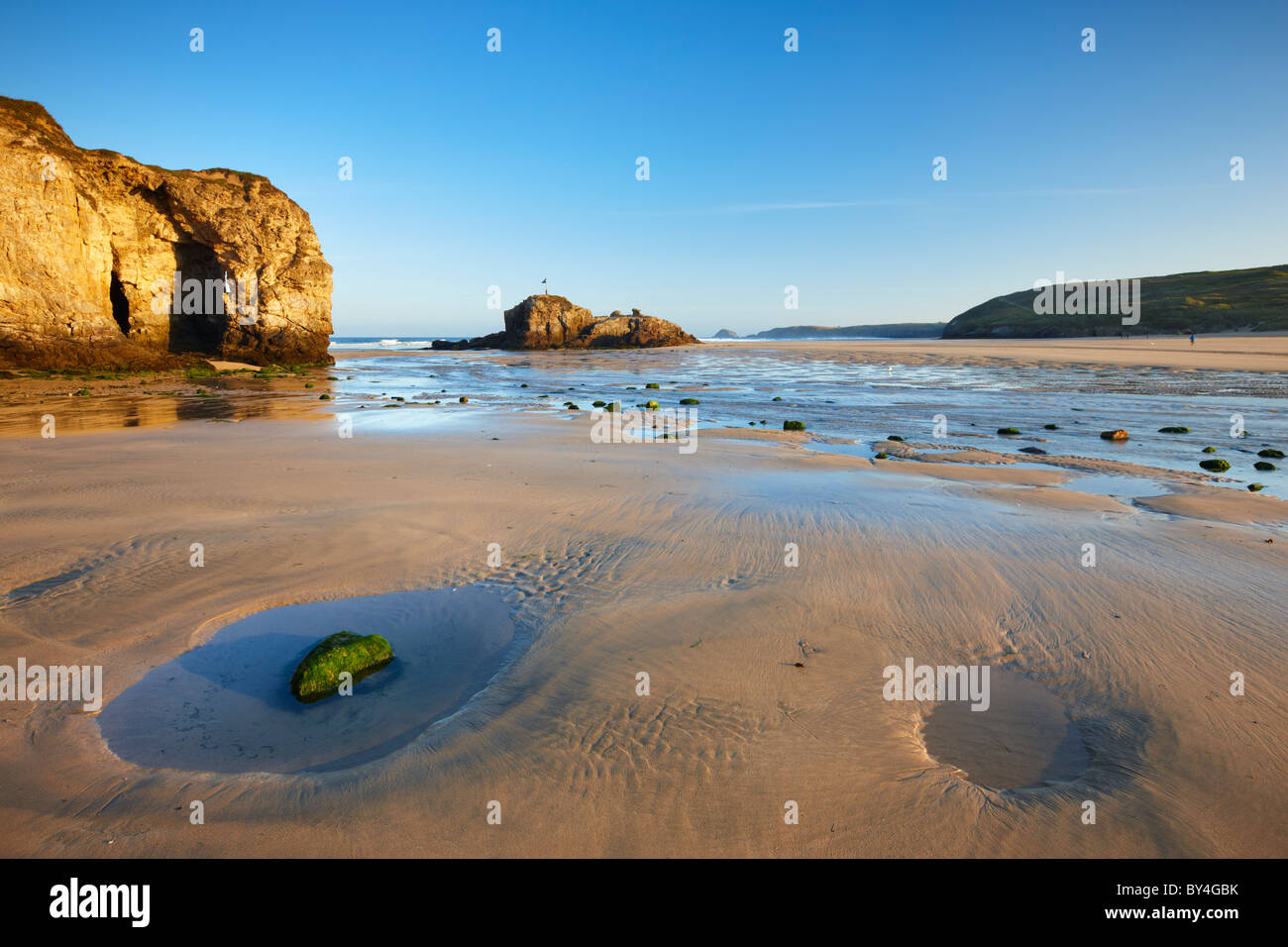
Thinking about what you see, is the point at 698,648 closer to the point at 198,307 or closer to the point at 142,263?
the point at 142,263

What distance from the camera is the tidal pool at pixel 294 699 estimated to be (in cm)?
310

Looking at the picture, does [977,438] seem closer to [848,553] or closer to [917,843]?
[848,553]

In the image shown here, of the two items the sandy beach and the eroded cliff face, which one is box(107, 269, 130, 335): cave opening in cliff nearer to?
the eroded cliff face

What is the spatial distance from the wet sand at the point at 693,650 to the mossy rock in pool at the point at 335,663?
0.69 m

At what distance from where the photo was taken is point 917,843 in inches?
98.9

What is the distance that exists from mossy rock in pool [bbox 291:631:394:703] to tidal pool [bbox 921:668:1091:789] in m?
3.25

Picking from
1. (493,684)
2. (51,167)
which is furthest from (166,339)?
(493,684)

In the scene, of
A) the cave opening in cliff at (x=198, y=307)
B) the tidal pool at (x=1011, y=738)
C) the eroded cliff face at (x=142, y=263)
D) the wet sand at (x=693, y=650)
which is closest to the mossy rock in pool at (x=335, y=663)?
the wet sand at (x=693, y=650)

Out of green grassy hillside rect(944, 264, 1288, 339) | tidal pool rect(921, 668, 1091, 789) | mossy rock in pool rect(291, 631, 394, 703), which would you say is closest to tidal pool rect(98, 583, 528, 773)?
mossy rock in pool rect(291, 631, 394, 703)

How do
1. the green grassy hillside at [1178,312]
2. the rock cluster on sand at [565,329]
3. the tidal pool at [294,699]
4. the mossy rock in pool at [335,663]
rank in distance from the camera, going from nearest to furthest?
the tidal pool at [294,699], the mossy rock in pool at [335,663], the green grassy hillside at [1178,312], the rock cluster on sand at [565,329]

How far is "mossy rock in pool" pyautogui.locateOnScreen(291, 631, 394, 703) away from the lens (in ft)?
11.7

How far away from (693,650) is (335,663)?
2203mm

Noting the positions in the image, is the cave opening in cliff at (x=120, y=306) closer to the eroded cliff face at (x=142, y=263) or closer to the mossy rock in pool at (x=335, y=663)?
the eroded cliff face at (x=142, y=263)
